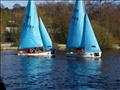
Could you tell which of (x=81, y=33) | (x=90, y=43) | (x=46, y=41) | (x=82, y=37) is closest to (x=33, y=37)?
(x=46, y=41)

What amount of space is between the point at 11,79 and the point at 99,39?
224ft

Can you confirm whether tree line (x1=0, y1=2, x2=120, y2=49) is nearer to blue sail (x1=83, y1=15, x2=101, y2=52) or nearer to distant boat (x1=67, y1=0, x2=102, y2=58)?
distant boat (x1=67, y1=0, x2=102, y2=58)

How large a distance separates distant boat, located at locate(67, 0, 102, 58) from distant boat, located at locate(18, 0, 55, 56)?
446 centimetres


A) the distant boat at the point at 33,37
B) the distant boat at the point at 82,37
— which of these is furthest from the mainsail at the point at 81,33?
the distant boat at the point at 33,37

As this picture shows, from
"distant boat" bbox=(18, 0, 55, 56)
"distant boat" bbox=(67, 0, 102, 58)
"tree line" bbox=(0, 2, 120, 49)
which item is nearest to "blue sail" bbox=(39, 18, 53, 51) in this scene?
"distant boat" bbox=(18, 0, 55, 56)

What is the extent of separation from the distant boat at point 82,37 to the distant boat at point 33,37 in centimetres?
446

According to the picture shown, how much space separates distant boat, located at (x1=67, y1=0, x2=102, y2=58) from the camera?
235ft

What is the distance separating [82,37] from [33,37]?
9.53m

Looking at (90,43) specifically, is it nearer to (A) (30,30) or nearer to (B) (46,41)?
(B) (46,41)

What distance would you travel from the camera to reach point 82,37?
2886 inches

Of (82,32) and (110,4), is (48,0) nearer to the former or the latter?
(110,4)

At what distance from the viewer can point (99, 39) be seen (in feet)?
359

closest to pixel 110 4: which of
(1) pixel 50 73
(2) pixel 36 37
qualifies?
(2) pixel 36 37

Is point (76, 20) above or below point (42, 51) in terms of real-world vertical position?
above
